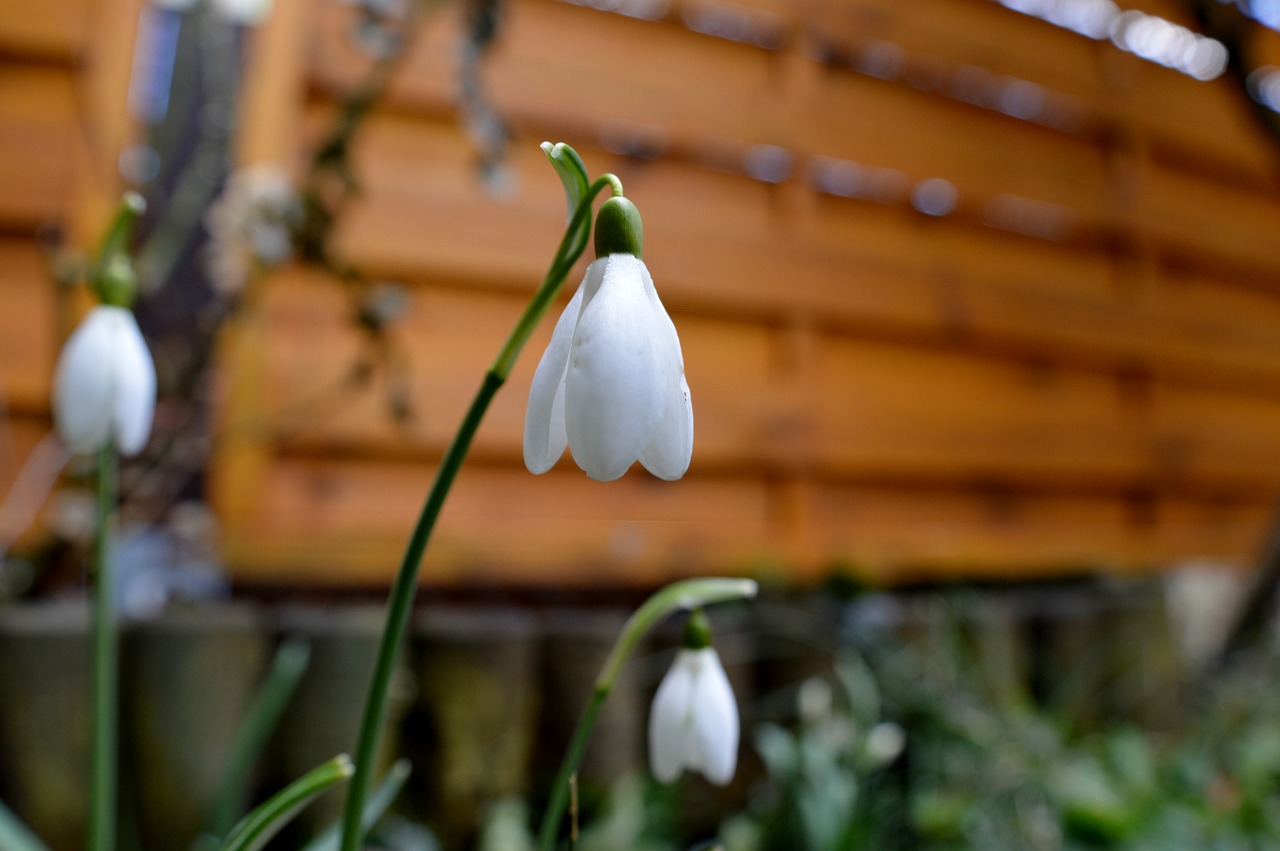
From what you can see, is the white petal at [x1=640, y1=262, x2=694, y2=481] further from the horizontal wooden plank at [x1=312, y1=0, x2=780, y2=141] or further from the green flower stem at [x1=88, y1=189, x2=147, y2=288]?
the horizontal wooden plank at [x1=312, y1=0, x2=780, y2=141]

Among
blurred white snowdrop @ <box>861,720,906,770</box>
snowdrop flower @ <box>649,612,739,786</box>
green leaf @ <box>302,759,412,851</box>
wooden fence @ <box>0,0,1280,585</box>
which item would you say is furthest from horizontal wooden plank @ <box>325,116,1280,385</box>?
snowdrop flower @ <box>649,612,739,786</box>

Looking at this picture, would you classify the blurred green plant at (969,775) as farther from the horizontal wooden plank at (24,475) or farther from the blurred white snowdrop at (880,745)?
the horizontal wooden plank at (24,475)

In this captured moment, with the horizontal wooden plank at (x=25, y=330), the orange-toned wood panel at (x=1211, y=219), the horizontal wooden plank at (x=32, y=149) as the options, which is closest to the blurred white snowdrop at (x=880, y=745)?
the horizontal wooden plank at (x=25, y=330)

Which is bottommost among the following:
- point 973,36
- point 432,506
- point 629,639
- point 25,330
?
point 25,330

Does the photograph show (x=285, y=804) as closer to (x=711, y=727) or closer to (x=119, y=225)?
(x=711, y=727)

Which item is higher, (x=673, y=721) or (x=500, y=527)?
(x=673, y=721)

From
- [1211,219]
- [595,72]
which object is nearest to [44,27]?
[595,72]
